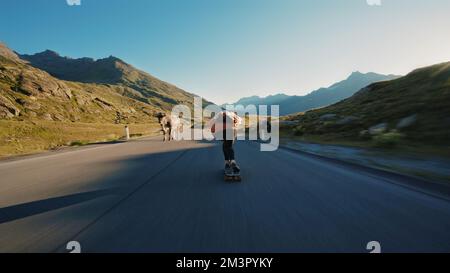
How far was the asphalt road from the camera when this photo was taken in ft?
10.7

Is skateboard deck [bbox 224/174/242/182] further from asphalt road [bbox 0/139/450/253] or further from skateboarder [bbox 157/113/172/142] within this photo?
skateboarder [bbox 157/113/172/142]

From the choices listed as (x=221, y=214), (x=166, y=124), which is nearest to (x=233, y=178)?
(x=221, y=214)

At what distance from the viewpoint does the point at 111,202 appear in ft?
16.7

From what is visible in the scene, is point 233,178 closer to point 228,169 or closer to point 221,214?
point 228,169

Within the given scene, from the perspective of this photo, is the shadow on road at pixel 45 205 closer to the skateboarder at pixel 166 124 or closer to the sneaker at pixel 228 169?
the sneaker at pixel 228 169

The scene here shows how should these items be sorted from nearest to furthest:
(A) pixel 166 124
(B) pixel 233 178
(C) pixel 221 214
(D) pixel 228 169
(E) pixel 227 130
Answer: (C) pixel 221 214 < (B) pixel 233 178 < (D) pixel 228 169 < (E) pixel 227 130 < (A) pixel 166 124

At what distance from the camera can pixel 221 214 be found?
4316 millimetres

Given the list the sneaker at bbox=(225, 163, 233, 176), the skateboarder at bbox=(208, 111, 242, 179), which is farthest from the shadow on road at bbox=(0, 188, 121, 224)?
the skateboarder at bbox=(208, 111, 242, 179)

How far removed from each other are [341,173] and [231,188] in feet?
11.8

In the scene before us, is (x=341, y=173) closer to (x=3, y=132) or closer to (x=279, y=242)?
(x=279, y=242)

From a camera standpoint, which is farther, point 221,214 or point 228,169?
point 228,169
